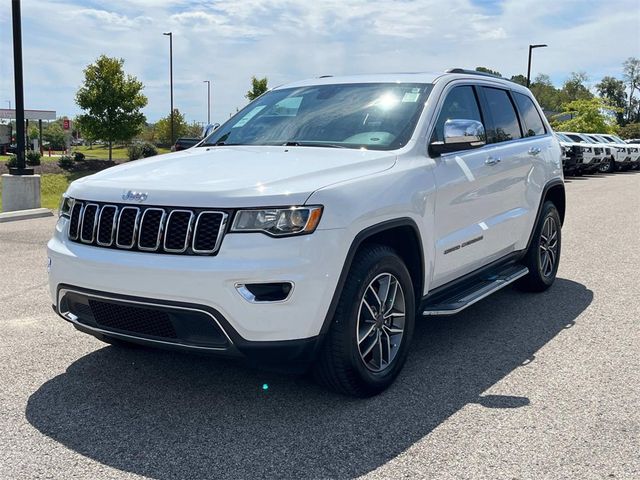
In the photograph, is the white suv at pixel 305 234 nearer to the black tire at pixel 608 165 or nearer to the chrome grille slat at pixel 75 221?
the chrome grille slat at pixel 75 221

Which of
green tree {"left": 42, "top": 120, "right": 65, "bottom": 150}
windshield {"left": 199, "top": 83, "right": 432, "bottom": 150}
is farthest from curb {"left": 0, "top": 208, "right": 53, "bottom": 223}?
green tree {"left": 42, "top": 120, "right": 65, "bottom": 150}

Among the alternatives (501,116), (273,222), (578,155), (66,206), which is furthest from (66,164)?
(273,222)

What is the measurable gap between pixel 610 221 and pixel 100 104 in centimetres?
2920

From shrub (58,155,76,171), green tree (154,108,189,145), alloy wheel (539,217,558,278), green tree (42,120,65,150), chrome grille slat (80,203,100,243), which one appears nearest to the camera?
chrome grille slat (80,203,100,243)

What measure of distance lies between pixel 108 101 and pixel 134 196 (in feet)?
111

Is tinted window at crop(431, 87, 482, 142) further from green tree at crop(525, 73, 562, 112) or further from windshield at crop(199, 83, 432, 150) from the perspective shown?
green tree at crop(525, 73, 562, 112)

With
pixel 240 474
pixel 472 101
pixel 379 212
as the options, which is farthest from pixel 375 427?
pixel 472 101

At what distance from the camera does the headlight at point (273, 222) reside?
10.7 feet

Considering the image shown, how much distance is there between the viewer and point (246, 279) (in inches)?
127

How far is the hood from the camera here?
331 cm

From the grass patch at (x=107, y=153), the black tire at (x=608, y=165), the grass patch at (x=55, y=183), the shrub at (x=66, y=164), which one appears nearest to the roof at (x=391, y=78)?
the grass patch at (x=55, y=183)

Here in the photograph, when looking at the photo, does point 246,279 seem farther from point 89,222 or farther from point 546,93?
point 546,93

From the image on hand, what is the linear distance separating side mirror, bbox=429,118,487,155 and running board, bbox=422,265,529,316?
0.99m

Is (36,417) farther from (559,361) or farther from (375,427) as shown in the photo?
(559,361)
